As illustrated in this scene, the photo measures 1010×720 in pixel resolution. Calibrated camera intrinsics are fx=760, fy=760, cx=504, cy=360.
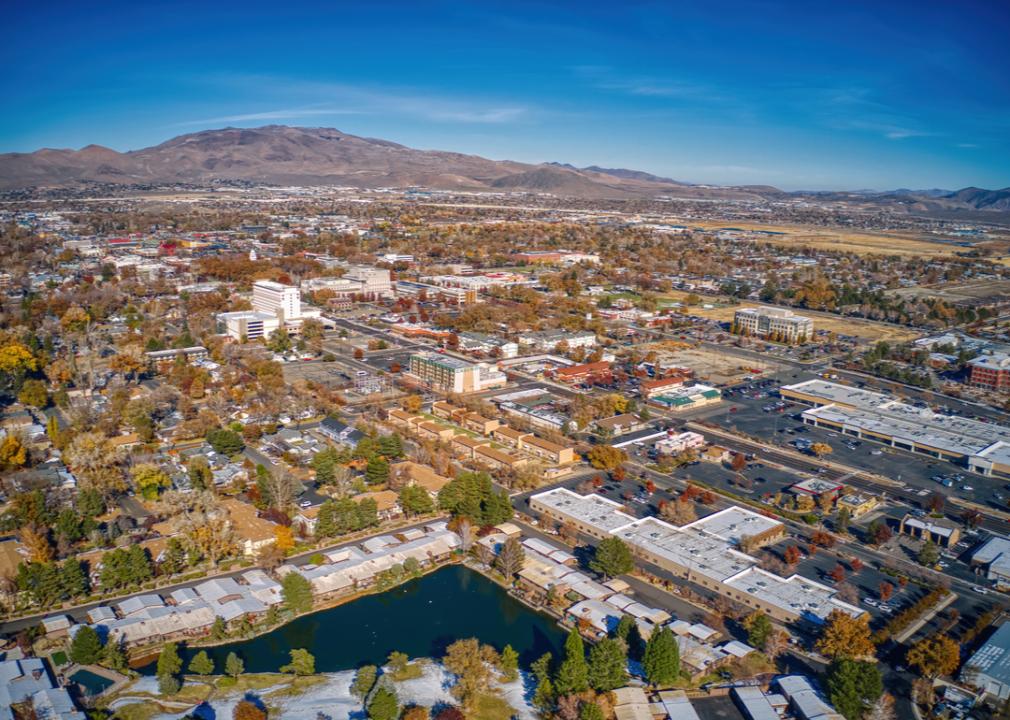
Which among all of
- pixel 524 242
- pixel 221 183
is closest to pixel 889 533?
pixel 524 242

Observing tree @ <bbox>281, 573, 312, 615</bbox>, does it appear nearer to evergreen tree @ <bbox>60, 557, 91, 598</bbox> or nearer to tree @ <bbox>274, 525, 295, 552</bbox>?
tree @ <bbox>274, 525, 295, 552</bbox>

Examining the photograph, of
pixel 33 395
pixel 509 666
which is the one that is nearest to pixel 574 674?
pixel 509 666

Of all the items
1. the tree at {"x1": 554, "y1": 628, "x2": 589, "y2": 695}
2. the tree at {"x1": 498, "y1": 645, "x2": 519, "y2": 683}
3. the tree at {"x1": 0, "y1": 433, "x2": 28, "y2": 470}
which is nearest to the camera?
the tree at {"x1": 554, "y1": 628, "x2": 589, "y2": 695}

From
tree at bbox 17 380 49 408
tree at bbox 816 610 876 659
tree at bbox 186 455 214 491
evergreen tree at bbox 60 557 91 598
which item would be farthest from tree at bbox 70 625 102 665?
tree at bbox 17 380 49 408

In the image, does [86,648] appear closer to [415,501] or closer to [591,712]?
[415,501]

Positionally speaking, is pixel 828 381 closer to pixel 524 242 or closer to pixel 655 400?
pixel 655 400
